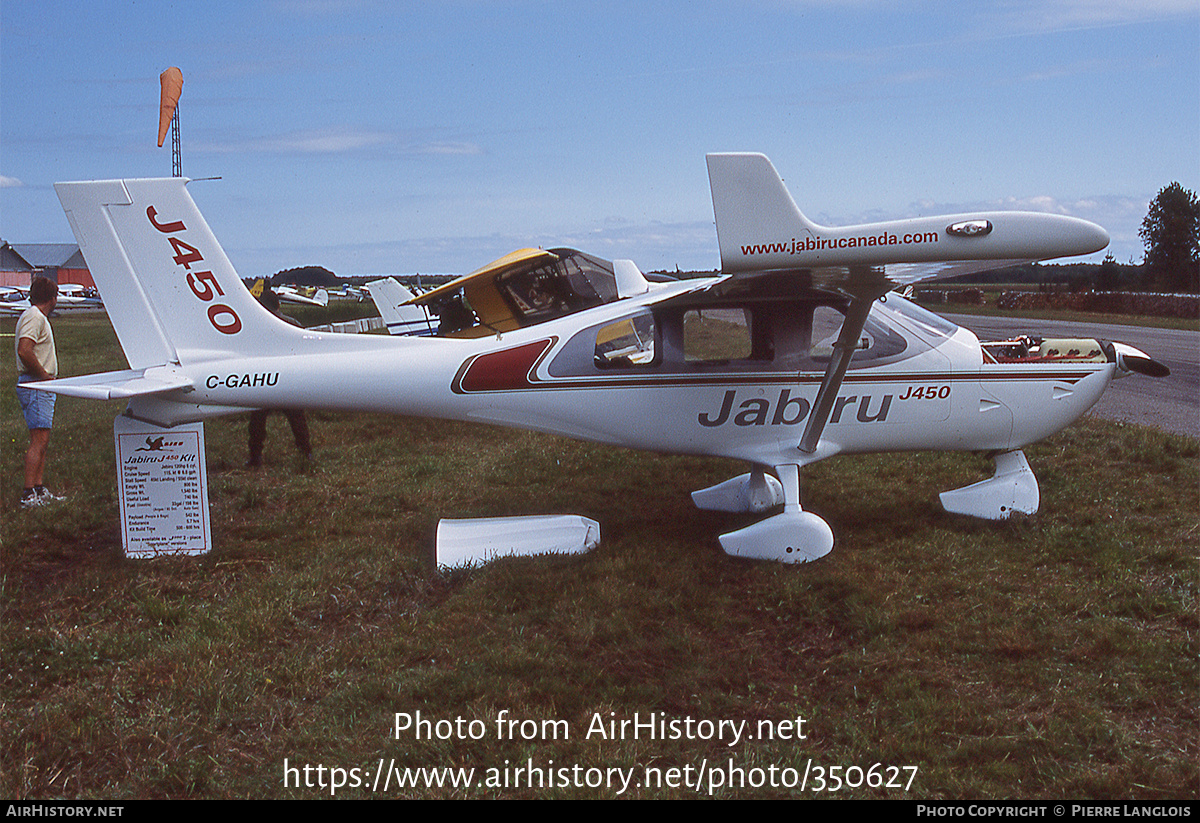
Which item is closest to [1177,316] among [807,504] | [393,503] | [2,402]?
[807,504]

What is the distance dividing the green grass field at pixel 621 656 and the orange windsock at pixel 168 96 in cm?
349

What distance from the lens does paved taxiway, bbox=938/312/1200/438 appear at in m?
11.7

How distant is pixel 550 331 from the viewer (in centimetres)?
629

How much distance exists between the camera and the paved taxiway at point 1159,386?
1171 cm

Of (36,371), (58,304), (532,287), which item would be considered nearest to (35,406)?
(36,371)

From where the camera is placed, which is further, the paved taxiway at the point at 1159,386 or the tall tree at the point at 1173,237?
the tall tree at the point at 1173,237

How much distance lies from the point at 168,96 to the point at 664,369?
18.7 feet

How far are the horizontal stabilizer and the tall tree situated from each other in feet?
215

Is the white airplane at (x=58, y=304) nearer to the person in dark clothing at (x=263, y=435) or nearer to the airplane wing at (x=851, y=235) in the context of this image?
the person in dark clothing at (x=263, y=435)

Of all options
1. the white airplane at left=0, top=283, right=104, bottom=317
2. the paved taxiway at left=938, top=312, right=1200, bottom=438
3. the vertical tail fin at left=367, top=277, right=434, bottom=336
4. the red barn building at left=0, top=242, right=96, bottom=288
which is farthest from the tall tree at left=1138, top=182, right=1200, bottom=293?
the red barn building at left=0, top=242, right=96, bottom=288

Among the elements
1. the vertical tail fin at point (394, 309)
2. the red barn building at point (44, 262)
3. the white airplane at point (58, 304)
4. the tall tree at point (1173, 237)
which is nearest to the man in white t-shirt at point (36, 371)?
the vertical tail fin at point (394, 309)

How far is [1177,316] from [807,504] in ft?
117

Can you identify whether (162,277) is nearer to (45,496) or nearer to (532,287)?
(45,496)
